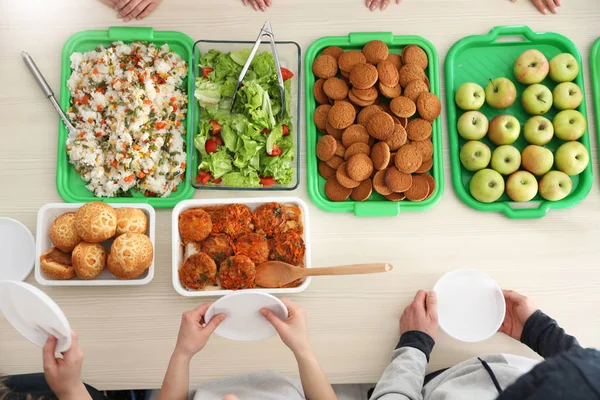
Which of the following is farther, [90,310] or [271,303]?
[90,310]

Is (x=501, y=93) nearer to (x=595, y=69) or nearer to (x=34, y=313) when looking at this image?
(x=595, y=69)

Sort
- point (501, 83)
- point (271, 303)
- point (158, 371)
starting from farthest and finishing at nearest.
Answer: point (501, 83)
point (158, 371)
point (271, 303)

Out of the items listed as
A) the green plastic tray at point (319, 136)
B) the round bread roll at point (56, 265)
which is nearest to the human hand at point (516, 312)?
the green plastic tray at point (319, 136)

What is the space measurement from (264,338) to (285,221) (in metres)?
0.30

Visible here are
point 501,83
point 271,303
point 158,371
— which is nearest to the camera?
point 271,303

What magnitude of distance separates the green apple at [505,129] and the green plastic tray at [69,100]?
2.72 ft

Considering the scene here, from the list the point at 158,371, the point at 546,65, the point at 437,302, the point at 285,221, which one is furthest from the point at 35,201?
the point at 546,65

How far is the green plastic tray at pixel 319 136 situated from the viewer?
1282mm

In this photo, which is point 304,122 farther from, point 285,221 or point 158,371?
point 158,371

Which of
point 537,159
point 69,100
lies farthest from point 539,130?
point 69,100

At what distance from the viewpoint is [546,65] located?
1312 mm

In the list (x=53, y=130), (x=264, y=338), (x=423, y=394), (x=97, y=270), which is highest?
(x=53, y=130)

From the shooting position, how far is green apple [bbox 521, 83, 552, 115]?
1300mm

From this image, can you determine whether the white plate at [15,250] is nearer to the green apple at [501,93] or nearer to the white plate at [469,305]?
the white plate at [469,305]
